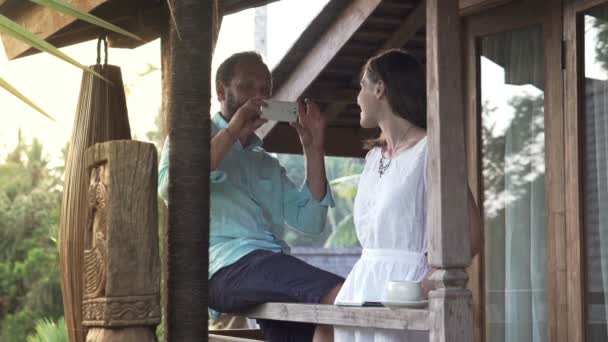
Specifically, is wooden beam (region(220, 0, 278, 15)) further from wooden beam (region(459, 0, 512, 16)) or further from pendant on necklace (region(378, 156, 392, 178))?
pendant on necklace (region(378, 156, 392, 178))

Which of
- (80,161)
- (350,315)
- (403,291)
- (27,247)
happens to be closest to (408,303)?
(403,291)

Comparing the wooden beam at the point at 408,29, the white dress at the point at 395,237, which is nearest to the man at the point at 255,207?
the white dress at the point at 395,237

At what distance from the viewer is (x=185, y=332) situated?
411 centimetres

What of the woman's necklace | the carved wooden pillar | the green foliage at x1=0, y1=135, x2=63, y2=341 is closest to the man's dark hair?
the woman's necklace

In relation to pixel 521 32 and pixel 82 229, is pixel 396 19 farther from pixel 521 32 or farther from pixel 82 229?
pixel 82 229

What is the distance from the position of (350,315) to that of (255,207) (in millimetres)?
1221

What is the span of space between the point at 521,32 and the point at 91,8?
7.64 ft

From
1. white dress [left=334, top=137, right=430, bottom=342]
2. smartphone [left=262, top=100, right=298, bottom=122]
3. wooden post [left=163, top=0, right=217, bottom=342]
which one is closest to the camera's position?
wooden post [left=163, top=0, right=217, bottom=342]

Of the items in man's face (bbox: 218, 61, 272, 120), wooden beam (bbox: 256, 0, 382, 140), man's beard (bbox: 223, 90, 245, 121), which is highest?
wooden beam (bbox: 256, 0, 382, 140)

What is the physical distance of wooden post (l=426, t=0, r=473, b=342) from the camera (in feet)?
12.4

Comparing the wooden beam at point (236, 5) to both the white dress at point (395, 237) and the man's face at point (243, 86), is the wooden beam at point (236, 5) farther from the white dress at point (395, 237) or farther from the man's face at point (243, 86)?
the white dress at point (395, 237)

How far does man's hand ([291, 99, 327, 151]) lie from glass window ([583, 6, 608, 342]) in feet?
4.56

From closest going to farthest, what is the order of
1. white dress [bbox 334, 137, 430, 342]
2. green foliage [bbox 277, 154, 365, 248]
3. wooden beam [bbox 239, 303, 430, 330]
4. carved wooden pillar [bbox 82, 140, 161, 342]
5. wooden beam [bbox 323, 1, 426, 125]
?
carved wooden pillar [bbox 82, 140, 161, 342], wooden beam [bbox 239, 303, 430, 330], white dress [bbox 334, 137, 430, 342], wooden beam [bbox 323, 1, 426, 125], green foliage [bbox 277, 154, 365, 248]

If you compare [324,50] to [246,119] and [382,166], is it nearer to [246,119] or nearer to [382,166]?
[246,119]
